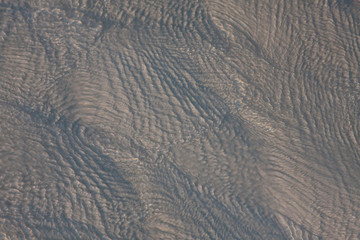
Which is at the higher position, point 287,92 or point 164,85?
point 287,92

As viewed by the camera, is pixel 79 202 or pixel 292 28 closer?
pixel 79 202

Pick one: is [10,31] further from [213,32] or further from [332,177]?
[332,177]

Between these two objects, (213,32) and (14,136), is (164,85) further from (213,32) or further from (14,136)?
(14,136)

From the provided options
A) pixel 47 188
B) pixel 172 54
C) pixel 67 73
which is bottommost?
pixel 47 188

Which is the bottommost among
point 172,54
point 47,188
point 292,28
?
point 47,188

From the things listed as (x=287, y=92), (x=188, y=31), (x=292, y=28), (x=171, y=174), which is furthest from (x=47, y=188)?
(x=292, y=28)

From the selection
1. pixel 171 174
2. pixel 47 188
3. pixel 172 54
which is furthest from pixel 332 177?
pixel 47 188

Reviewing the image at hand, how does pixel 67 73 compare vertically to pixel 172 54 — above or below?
below
